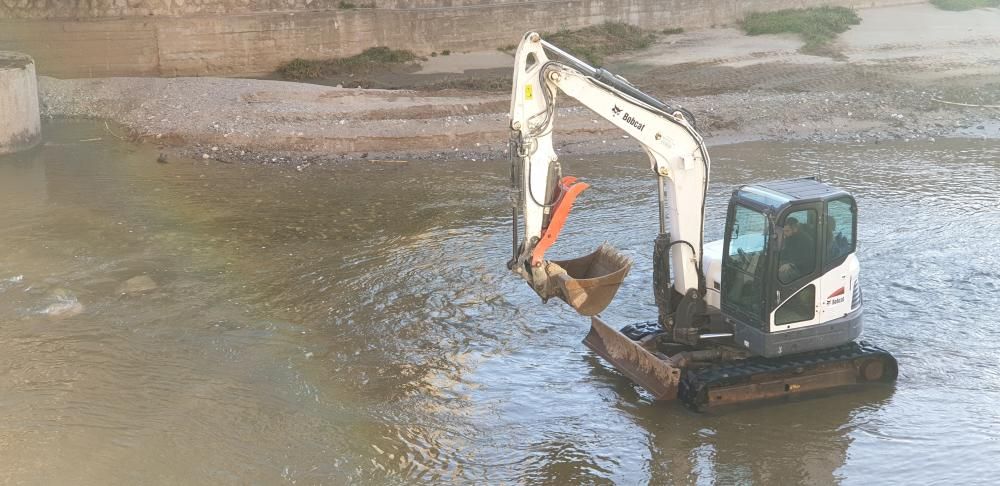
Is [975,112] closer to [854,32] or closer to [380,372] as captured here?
[854,32]

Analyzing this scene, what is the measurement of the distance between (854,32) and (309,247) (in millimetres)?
21361

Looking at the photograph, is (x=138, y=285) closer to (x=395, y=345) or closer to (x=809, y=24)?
(x=395, y=345)

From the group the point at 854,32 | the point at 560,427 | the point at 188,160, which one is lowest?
the point at 560,427

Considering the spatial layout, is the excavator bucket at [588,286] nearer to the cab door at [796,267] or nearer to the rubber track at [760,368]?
the rubber track at [760,368]

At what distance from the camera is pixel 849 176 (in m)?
17.6

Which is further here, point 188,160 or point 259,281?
point 188,160

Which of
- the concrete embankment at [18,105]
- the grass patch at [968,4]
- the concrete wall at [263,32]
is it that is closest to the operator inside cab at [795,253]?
the concrete embankment at [18,105]

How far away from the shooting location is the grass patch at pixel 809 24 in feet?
91.5

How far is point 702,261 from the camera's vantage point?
9.66 m

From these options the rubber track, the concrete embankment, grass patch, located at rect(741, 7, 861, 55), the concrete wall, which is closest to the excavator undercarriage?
the rubber track

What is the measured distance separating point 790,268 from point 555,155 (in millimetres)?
2367

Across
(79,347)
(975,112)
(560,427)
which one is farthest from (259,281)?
(975,112)

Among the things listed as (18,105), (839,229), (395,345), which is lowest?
(395,345)

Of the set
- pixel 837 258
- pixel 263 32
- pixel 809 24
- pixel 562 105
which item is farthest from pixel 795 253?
pixel 809 24
